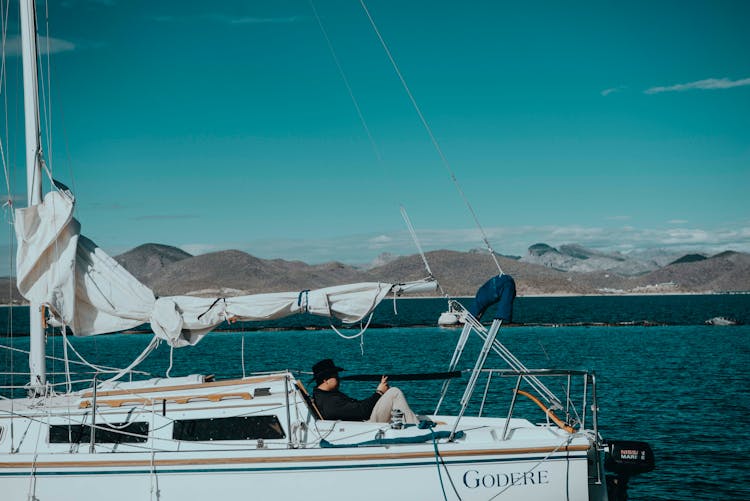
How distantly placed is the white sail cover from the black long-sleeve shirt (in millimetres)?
1469

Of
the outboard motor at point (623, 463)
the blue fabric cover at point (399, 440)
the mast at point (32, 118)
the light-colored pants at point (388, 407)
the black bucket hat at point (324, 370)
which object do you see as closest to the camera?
the blue fabric cover at point (399, 440)

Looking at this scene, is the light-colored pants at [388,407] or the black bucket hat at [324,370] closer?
the light-colored pants at [388,407]

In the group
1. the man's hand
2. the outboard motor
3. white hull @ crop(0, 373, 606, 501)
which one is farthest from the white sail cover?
the outboard motor

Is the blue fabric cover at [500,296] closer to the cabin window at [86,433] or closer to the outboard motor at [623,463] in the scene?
the outboard motor at [623,463]

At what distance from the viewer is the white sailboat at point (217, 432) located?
39.7 ft

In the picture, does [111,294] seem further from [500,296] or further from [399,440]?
[500,296]

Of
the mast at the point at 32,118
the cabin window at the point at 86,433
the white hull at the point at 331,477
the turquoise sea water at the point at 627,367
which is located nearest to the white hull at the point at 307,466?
the white hull at the point at 331,477

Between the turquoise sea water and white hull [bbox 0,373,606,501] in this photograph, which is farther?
the turquoise sea water

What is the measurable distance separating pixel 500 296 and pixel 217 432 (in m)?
5.19

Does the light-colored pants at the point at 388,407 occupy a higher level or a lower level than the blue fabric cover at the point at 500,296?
lower

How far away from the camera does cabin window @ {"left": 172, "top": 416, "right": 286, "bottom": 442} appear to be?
1299 centimetres

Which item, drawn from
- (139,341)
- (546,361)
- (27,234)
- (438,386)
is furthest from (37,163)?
(139,341)

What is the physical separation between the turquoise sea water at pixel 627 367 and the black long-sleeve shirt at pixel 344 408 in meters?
5.52

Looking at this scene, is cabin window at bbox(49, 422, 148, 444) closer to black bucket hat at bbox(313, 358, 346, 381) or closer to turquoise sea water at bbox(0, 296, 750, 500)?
turquoise sea water at bbox(0, 296, 750, 500)
